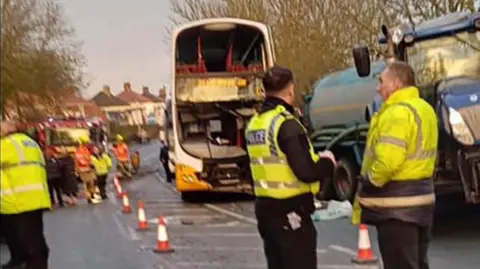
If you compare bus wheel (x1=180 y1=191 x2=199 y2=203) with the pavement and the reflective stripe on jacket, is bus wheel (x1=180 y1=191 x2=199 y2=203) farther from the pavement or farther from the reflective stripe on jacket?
the reflective stripe on jacket

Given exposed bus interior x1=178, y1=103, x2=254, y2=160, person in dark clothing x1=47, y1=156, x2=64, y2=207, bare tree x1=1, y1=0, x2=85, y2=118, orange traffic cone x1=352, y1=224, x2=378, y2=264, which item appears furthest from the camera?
person in dark clothing x1=47, y1=156, x2=64, y2=207

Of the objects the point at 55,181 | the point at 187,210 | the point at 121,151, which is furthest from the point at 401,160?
the point at 121,151

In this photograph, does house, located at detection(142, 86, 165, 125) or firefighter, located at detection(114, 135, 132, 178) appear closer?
firefighter, located at detection(114, 135, 132, 178)

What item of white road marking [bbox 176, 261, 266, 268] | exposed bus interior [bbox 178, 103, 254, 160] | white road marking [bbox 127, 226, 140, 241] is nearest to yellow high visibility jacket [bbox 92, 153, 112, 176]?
exposed bus interior [bbox 178, 103, 254, 160]

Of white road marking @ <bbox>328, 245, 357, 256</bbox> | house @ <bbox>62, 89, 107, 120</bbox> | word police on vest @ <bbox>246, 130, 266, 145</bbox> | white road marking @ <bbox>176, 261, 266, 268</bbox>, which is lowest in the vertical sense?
house @ <bbox>62, 89, 107, 120</bbox>

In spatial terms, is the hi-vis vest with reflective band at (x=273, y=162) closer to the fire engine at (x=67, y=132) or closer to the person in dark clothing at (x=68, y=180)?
the person in dark clothing at (x=68, y=180)

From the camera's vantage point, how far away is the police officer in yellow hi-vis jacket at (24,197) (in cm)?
706

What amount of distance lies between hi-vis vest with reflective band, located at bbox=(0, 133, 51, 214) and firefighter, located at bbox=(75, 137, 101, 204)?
640 inches

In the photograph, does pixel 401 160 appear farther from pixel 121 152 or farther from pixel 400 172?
pixel 121 152

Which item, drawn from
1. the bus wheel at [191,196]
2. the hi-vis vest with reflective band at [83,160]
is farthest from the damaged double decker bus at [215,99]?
the hi-vis vest with reflective band at [83,160]

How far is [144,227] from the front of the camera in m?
15.7

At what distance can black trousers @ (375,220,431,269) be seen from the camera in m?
5.97

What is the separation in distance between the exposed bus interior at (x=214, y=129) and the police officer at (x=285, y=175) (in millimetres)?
14759

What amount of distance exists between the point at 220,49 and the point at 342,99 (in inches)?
183
